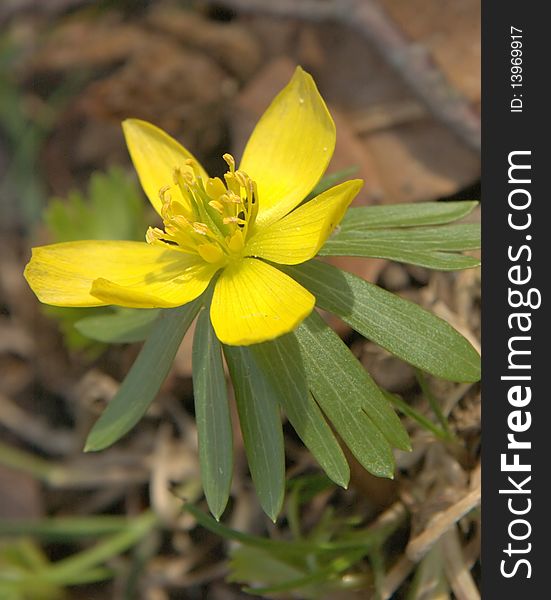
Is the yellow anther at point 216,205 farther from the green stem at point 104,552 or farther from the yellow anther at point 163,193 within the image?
the green stem at point 104,552

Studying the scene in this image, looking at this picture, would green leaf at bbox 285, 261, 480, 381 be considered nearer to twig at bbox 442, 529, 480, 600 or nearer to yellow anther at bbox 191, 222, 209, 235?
yellow anther at bbox 191, 222, 209, 235

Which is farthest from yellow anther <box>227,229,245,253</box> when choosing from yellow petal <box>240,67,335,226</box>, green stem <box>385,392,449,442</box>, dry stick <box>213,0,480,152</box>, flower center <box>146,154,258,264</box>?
dry stick <box>213,0,480,152</box>

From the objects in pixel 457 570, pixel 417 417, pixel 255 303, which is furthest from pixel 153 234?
pixel 457 570

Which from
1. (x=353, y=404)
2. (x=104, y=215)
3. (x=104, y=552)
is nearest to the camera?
(x=353, y=404)

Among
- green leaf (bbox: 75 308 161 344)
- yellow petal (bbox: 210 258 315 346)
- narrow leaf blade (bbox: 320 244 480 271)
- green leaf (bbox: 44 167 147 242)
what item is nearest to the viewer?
yellow petal (bbox: 210 258 315 346)

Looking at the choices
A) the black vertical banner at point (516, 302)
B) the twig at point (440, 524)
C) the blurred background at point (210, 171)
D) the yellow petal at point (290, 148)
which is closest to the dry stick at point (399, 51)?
the blurred background at point (210, 171)

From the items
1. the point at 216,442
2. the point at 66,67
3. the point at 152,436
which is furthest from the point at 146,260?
the point at 66,67

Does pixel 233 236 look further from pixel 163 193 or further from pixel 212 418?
pixel 212 418
